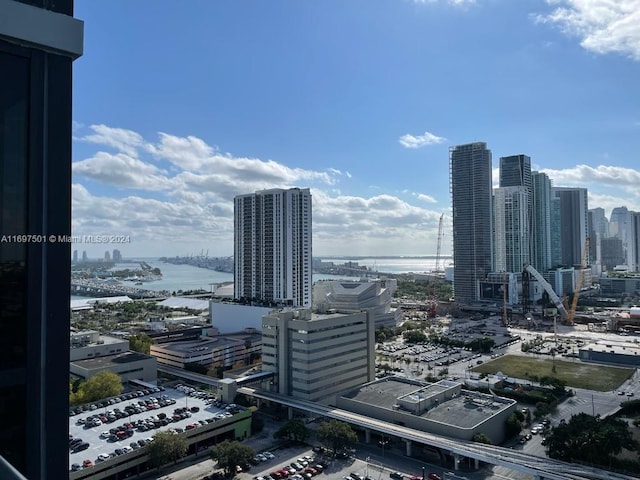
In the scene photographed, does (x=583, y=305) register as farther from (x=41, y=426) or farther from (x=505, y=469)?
(x=41, y=426)

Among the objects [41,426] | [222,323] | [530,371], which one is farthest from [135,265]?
[41,426]

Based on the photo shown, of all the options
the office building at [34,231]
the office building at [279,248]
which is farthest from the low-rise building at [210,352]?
the office building at [34,231]

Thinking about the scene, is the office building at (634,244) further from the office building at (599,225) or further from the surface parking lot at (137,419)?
the surface parking lot at (137,419)

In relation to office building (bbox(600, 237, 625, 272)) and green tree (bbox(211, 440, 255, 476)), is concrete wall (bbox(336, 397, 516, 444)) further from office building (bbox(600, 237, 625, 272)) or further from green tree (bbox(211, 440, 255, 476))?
office building (bbox(600, 237, 625, 272))

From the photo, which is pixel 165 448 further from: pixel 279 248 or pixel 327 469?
pixel 279 248

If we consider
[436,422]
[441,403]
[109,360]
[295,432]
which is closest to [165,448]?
[295,432]

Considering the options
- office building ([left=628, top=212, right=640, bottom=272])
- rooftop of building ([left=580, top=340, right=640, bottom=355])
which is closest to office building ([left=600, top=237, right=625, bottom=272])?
office building ([left=628, top=212, right=640, bottom=272])

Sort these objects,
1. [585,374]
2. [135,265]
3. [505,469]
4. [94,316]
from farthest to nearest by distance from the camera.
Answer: [135,265] → [94,316] → [585,374] → [505,469]
